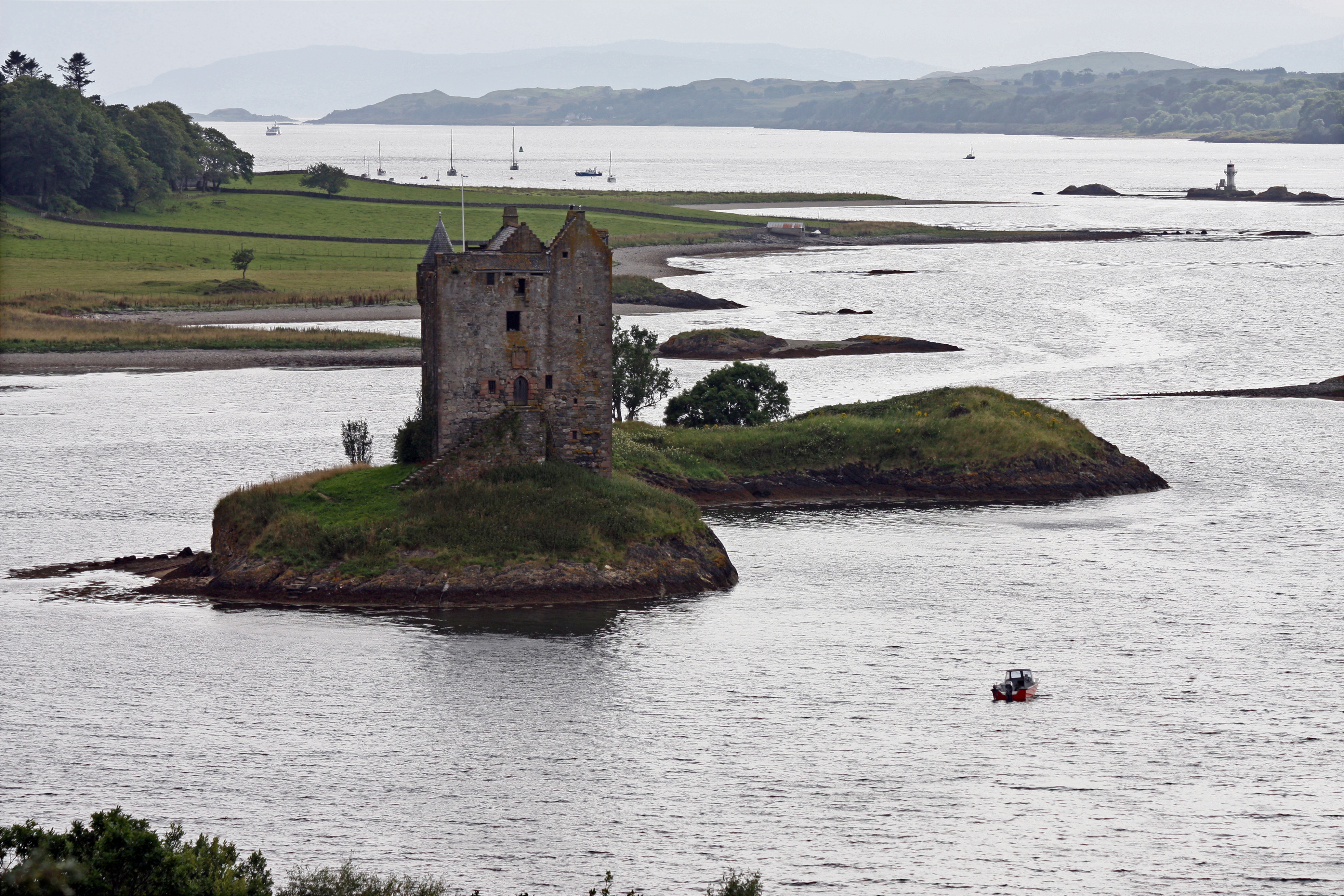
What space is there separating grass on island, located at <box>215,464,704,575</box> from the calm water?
268cm

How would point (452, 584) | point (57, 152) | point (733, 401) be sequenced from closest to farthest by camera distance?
point (452, 584), point (733, 401), point (57, 152)

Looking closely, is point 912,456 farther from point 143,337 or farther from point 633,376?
point 143,337

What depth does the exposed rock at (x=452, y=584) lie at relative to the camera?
58062 mm

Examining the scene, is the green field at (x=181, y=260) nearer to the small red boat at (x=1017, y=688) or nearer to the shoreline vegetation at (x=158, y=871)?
the small red boat at (x=1017, y=688)

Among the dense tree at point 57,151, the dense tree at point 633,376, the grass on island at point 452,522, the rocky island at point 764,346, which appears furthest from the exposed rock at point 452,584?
the dense tree at point 57,151

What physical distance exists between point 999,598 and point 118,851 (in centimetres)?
4007

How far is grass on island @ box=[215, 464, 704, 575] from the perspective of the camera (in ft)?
194

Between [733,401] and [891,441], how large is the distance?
9.58m

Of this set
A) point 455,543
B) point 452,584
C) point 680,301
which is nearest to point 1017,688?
point 452,584

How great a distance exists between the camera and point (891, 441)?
82.0 meters

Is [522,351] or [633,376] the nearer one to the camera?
[522,351]

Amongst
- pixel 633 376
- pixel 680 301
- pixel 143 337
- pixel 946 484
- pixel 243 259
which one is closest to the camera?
pixel 946 484

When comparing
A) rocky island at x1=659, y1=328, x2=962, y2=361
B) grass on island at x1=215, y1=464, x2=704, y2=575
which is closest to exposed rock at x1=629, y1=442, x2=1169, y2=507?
grass on island at x1=215, y1=464, x2=704, y2=575

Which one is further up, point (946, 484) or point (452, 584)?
point (946, 484)
